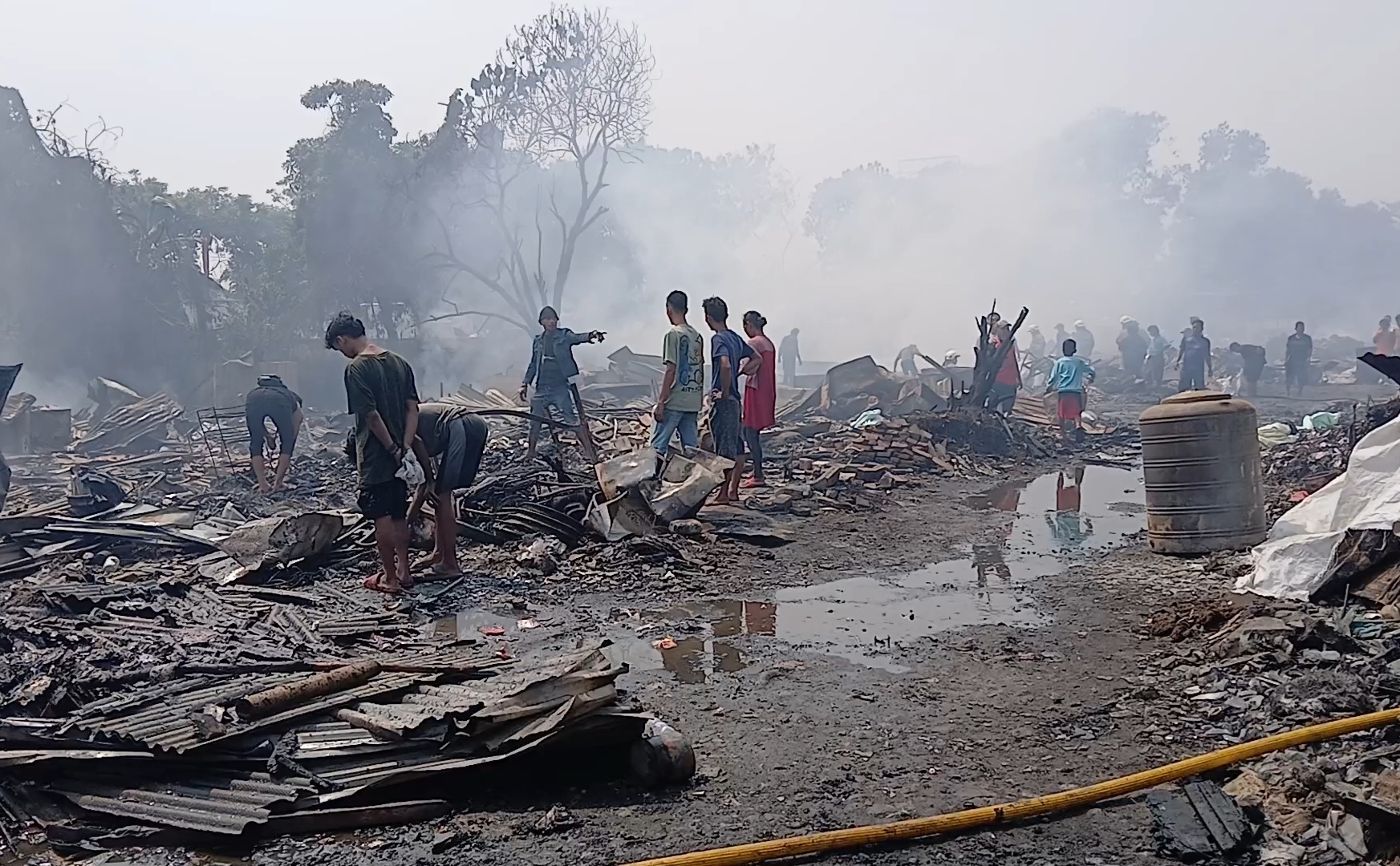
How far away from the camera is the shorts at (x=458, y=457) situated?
7.40 meters

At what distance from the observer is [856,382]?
20562 mm

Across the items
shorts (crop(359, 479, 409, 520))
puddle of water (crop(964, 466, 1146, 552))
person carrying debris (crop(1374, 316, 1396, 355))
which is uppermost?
person carrying debris (crop(1374, 316, 1396, 355))

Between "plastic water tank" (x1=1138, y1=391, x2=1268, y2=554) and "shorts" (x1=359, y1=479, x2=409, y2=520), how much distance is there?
5619 mm

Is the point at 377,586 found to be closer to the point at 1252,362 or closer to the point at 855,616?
the point at 855,616

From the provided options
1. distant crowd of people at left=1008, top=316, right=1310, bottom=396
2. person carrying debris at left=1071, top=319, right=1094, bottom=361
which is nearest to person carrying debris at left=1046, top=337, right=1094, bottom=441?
distant crowd of people at left=1008, top=316, right=1310, bottom=396

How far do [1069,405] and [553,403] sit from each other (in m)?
8.68

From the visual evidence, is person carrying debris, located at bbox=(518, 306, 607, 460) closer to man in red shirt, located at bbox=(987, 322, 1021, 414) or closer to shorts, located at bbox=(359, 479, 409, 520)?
shorts, located at bbox=(359, 479, 409, 520)

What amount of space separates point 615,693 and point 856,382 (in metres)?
17.1

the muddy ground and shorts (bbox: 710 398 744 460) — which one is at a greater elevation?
shorts (bbox: 710 398 744 460)

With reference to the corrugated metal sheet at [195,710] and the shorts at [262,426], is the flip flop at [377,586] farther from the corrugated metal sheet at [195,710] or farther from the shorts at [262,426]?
the shorts at [262,426]

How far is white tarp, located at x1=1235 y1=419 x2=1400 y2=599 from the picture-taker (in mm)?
5918

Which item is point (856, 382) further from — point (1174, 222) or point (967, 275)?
point (1174, 222)

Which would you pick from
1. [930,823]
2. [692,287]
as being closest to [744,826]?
[930,823]

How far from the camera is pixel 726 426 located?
1017cm
